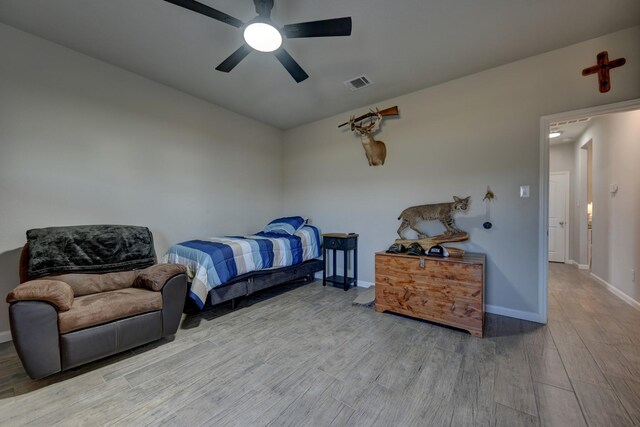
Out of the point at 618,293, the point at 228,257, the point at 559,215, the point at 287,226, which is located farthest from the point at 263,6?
the point at 559,215

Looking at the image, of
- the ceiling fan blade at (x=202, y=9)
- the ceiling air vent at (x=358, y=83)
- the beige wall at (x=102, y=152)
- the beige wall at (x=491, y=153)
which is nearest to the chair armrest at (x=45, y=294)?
the beige wall at (x=102, y=152)

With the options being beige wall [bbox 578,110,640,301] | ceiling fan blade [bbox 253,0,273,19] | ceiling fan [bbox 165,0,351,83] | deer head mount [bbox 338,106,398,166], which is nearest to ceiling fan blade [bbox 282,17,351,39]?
ceiling fan [bbox 165,0,351,83]

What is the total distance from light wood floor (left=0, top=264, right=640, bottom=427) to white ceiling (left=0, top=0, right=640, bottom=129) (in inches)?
109

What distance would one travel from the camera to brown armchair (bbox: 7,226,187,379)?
5.34 ft

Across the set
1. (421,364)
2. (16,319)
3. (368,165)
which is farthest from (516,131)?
(16,319)

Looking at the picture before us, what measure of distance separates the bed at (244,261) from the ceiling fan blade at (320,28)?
2.26 meters

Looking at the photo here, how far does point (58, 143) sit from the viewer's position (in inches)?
101

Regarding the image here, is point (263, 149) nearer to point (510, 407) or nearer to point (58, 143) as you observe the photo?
point (58, 143)

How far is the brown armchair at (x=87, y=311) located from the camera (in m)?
1.63

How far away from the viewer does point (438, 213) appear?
3.03 meters

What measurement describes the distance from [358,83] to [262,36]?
167 cm

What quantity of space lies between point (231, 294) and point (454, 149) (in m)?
3.29

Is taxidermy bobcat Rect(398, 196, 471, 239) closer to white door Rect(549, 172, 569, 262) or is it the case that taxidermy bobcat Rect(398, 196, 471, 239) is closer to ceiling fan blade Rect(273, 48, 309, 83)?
ceiling fan blade Rect(273, 48, 309, 83)

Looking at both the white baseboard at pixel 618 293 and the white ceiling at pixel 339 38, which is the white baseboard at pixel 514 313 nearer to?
the white baseboard at pixel 618 293
